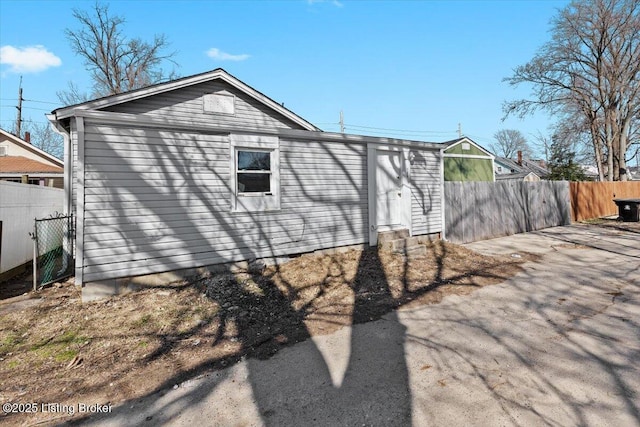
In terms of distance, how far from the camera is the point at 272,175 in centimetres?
696

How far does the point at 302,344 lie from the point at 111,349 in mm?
2197

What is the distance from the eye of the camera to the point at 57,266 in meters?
7.95

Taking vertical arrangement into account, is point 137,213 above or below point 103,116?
below

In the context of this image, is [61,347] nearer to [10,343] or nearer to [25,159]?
[10,343]

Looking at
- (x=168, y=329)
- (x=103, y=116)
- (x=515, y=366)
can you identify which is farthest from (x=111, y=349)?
(x=515, y=366)

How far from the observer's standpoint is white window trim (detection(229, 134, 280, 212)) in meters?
6.52

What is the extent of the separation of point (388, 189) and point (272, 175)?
328 cm

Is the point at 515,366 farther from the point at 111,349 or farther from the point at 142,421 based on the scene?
the point at 111,349

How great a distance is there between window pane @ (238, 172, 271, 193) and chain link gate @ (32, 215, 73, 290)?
149 inches

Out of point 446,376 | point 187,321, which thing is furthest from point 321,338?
point 187,321

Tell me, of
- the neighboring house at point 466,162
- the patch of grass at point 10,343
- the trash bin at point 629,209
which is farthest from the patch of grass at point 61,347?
the trash bin at point 629,209

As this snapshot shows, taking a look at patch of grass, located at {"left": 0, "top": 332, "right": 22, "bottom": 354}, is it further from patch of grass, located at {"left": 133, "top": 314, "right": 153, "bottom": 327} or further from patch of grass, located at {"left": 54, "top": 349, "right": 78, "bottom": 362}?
patch of grass, located at {"left": 133, "top": 314, "right": 153, "bottom": 327}

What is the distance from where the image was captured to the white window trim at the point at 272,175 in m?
6.52

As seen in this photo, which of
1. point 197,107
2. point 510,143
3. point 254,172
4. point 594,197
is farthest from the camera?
point 510,143
